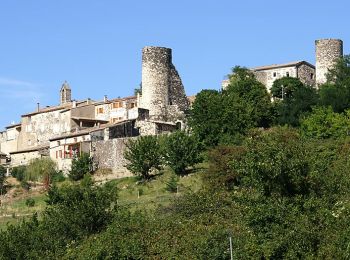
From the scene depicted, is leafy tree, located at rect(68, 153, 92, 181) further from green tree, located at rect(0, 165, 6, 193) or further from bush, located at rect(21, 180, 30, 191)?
green tree, located at rect(0, 165, 6, 193)

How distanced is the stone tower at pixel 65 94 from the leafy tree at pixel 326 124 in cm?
3240

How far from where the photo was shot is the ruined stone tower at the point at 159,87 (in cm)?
7488

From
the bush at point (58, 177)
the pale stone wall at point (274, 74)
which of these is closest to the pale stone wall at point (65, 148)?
the bush at point (58, 177)

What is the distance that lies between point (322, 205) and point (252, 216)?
2560 mm

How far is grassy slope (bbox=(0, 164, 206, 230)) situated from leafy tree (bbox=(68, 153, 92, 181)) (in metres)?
2.56

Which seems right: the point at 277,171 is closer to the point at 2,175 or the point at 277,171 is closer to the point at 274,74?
the point at 2,175

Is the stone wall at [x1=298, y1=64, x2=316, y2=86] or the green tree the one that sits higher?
the stone wall at [x1=298, y1=64, x2=316, y2=86]

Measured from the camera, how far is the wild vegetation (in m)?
37.7

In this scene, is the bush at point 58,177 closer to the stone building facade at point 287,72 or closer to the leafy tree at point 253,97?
the leafy tree at point 253,97

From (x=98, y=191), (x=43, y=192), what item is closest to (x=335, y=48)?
(x=43, y=192)

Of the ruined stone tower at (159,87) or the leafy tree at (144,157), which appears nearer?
the leafy tree at (144,157)

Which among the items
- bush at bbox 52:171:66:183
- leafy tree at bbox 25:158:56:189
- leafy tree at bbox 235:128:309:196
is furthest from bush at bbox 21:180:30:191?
leafy tree at bbox 235:128:309:196

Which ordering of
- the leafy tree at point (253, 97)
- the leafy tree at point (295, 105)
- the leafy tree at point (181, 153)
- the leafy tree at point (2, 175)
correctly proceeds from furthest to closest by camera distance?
the leafy tree at point (2, 175) → the leafy tree at point (253, 97) → the leafy tree at point (295, 105) → the leafy tree at point (181, 153)

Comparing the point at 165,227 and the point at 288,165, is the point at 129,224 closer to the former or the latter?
the point at 165,227
